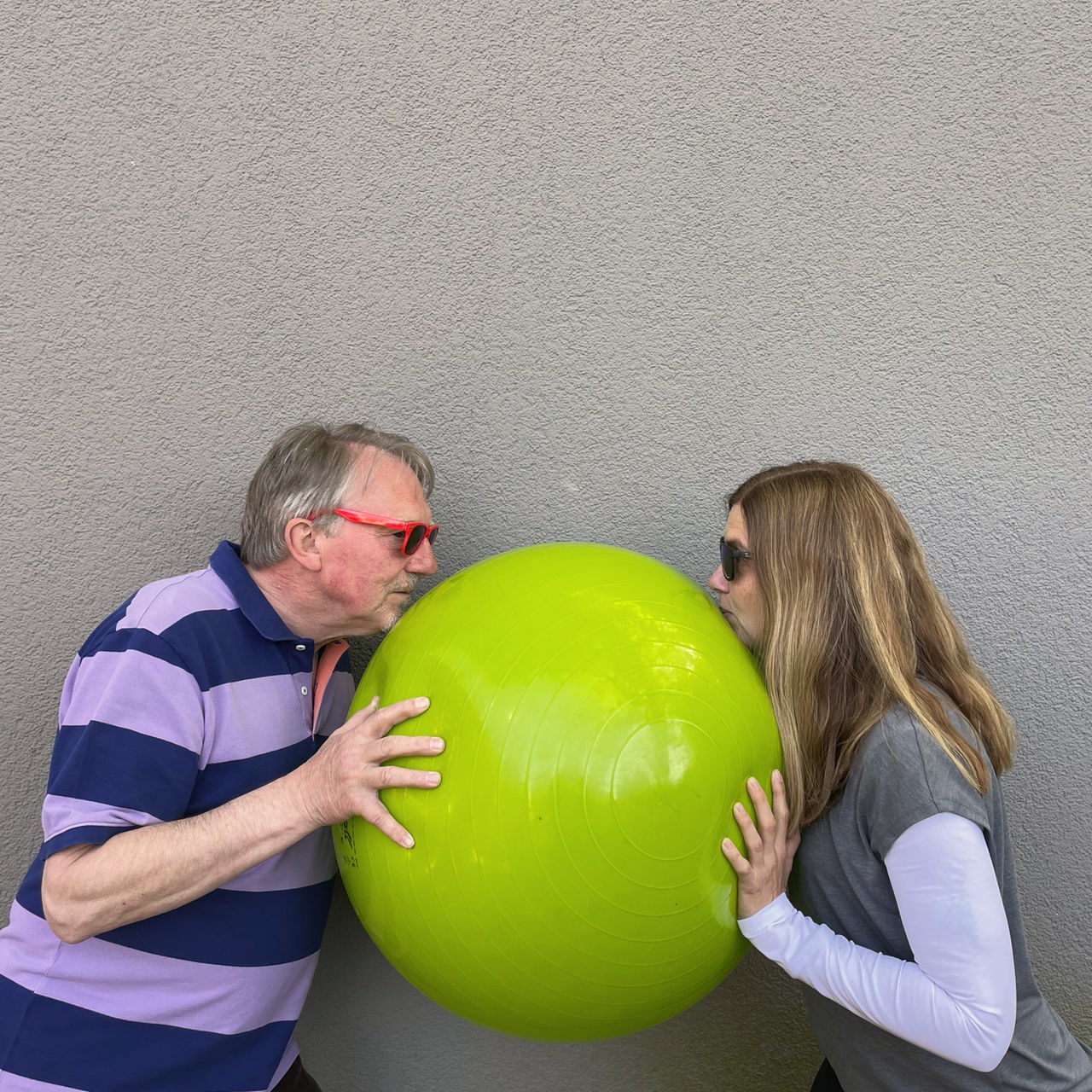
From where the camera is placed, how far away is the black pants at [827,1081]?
6.26 feet

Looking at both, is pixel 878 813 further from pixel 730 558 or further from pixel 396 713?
pixel 396 713


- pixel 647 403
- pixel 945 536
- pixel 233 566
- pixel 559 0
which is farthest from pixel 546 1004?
pixel 559 0

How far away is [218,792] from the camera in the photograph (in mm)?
1594

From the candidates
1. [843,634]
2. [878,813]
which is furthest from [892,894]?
[843,634]

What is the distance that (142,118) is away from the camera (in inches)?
77.1

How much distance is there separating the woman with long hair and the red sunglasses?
2.11 ft

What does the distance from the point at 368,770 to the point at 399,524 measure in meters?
0.51

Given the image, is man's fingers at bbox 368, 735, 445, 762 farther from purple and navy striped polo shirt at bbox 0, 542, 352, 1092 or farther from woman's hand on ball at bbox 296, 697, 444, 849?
purple and navy striped polo shirt at bbox 0, 542, 352, 1092

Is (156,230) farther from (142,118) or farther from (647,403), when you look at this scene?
(647,403)

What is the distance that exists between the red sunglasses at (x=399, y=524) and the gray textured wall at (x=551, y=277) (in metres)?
0.45

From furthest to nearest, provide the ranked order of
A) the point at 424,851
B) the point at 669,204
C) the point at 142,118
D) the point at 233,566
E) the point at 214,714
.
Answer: the point at 669,204 < the point at 142,118 < the point at 233,566 < the point at 214,714 < the point at 424,851

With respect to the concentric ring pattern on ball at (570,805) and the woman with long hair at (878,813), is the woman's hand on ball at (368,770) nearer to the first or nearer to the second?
the concentric ring pattern on ball at (570,805)

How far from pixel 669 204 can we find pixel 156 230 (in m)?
1.25

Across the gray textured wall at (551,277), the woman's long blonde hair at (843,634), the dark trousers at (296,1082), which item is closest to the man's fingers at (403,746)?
the woman's long blonde hair at (843,634)
